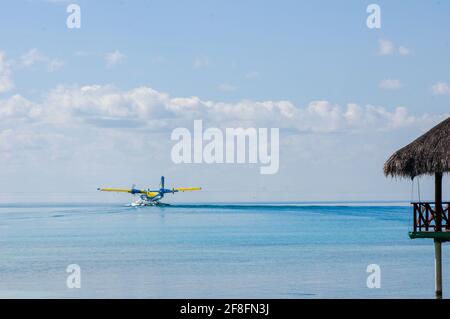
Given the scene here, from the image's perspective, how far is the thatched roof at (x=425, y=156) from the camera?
20.3 m

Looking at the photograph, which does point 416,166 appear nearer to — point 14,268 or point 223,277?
point 223,277

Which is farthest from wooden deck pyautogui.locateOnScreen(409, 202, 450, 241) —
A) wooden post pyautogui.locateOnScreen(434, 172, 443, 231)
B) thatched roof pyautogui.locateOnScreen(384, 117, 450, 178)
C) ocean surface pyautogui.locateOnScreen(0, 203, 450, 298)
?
ocean surface pyautogui.locateOnScreen(0, 203, 450, 298)

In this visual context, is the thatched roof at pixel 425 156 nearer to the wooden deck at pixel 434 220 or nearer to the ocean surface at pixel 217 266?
the wooden deck at pixel 434 220

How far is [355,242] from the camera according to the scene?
2347 inches

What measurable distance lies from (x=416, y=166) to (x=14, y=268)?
2416 centimetres

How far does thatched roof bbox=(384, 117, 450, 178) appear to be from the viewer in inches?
799

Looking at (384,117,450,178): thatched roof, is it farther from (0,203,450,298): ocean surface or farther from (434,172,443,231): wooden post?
(0,203,450,298): ocean surface

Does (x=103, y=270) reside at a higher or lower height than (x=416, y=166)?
lower

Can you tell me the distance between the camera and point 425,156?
20.6 metres

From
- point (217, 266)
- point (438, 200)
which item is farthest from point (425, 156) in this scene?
point (217, 266)
